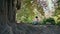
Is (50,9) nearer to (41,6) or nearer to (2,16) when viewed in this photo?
(41,6)

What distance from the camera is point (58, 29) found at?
421 cm

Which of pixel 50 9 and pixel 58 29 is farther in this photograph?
pixel 50 9

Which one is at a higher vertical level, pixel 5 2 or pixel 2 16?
pixel 5 2

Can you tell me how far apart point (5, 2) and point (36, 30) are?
0.89 m

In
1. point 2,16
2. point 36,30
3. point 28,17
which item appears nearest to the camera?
point 2,16

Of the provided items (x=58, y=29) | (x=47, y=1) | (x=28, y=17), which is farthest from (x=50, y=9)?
(x=58, y=29)

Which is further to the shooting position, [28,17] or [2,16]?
[28,17]

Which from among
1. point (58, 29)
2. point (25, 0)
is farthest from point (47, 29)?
point (25, 0)

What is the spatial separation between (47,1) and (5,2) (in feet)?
14.8

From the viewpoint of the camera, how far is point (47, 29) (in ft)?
13.8

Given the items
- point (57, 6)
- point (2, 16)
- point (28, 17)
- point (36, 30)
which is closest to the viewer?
point (2, 16)

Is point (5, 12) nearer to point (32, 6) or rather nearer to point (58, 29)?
point (58, 29)

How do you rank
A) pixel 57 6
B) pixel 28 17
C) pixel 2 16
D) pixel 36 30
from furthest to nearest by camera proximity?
pixel 28 17
pixel 57 6
pixel 36 30
pixel 2 16

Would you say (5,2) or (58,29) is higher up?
(5,2)
